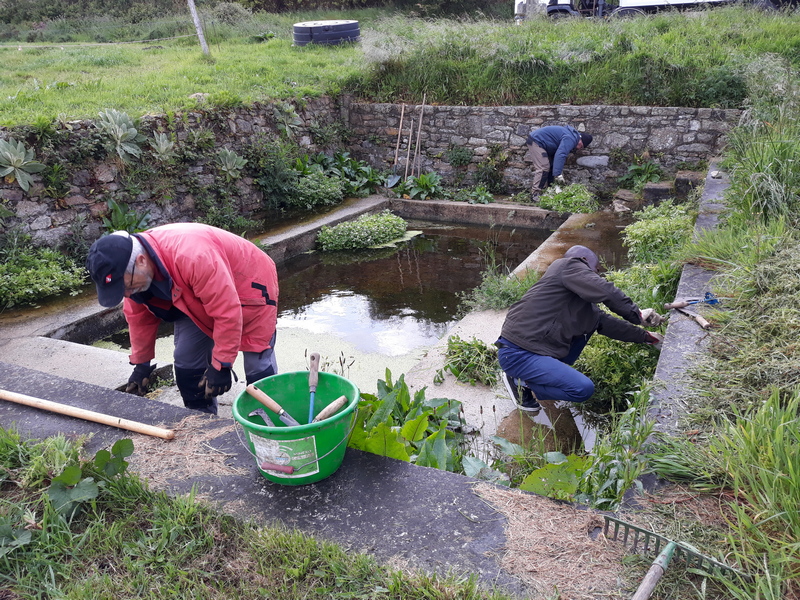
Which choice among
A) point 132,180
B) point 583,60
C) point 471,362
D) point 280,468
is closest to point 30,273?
point 132,180

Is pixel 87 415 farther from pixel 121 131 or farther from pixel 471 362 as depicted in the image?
pixel 121 131

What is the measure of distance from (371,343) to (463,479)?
3.00 meters

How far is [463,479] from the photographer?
86.9 inches

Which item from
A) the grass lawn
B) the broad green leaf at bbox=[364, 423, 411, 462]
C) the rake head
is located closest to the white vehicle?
the grass lawn

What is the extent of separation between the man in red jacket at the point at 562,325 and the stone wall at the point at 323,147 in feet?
16.7

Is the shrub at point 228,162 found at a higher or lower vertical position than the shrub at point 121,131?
lower

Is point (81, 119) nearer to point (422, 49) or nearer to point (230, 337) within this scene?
point (230, 337)

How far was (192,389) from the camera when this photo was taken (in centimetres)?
347

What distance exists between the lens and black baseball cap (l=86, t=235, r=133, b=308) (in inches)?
104

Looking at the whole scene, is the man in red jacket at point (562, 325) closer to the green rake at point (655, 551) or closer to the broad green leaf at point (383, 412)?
the broad green leaf at point (383, 412)

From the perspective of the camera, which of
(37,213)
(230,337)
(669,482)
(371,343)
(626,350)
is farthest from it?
(37,213)

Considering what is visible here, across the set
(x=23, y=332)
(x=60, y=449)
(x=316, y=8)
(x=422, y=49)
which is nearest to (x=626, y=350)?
(x=60, y=449)

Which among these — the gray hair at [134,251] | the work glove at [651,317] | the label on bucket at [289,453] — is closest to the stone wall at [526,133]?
the work glove at [651,317]

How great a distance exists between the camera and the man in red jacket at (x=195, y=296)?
9.07ft
